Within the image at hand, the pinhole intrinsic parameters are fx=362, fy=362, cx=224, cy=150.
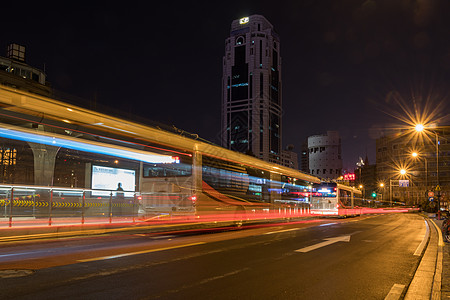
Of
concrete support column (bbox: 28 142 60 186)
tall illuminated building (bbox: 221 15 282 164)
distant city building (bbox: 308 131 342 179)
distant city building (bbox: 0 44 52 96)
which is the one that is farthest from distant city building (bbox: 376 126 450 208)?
concrete support column (bbox: 28 142 60 186)

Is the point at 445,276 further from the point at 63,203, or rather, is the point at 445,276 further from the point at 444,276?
the point at 63,203

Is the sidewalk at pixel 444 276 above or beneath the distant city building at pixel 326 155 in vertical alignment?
beneath

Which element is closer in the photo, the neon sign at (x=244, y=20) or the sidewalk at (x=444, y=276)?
the sidewalk at (x=444, y=276)

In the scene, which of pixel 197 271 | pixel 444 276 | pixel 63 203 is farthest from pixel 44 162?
pixel 444 276

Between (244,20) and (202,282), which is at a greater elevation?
(244,20)

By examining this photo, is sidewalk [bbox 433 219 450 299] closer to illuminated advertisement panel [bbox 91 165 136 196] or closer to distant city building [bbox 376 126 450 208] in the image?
illuminated advertisement panel [bbox 91 165 136 196]

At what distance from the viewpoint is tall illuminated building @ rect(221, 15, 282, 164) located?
592ft

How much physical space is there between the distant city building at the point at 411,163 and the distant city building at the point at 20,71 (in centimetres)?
8390

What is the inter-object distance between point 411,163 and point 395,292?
375ft

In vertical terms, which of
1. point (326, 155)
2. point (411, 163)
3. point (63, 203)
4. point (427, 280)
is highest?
point (326, 155)

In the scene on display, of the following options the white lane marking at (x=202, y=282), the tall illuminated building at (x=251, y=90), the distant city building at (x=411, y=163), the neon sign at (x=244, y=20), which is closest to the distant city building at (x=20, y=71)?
the white lane marking at (x=202, y=282)

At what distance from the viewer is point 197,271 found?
7.07m

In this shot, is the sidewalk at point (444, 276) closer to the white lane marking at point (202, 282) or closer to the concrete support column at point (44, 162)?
the white lane marking at point (202, 282)

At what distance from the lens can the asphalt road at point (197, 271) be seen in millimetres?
5535
